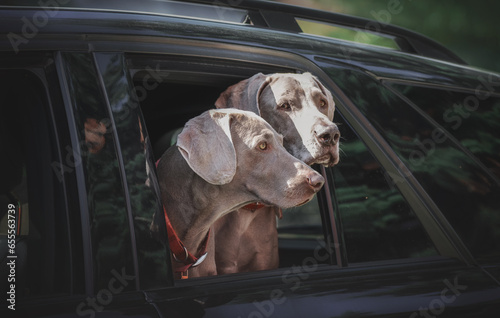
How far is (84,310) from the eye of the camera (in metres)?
1.62

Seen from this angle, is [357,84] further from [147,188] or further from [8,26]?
[8,26]

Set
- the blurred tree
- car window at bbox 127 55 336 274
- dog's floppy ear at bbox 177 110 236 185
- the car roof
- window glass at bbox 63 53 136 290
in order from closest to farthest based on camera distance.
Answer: window glass at bbox 63 53 136 290, the car roof, car window at bbox 127 55 336 274, dog's floppy ear at bbox 177 110 236 185, the blurred tree

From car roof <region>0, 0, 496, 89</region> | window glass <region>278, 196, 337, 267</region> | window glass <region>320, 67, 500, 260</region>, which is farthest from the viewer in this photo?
window glass <region>278, 196, 337, 267</region>

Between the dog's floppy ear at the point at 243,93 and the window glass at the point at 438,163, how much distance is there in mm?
285

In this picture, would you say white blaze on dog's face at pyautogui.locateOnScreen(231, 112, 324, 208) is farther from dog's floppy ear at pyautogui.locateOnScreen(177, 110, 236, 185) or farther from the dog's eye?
the dog's eye

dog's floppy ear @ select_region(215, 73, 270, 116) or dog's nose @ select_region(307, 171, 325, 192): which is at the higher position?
dog's floppy ear @ select_region(215, 73, 270, 116)

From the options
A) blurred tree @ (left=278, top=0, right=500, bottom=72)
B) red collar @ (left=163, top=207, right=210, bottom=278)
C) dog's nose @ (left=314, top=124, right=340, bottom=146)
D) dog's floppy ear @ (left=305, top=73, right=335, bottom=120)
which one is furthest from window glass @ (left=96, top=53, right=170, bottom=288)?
blurred tree @ (left=278, top=0, right=500, bottom=72)

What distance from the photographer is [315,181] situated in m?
2.26

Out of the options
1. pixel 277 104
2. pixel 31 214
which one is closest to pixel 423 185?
pixel 277 104

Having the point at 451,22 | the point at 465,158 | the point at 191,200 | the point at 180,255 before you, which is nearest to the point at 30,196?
the point at 180,255

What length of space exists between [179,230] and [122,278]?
2.75 feet

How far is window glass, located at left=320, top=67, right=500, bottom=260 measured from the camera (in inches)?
96.3

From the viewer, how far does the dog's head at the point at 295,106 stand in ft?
8.58

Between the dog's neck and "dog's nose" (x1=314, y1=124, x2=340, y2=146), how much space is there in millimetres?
351
